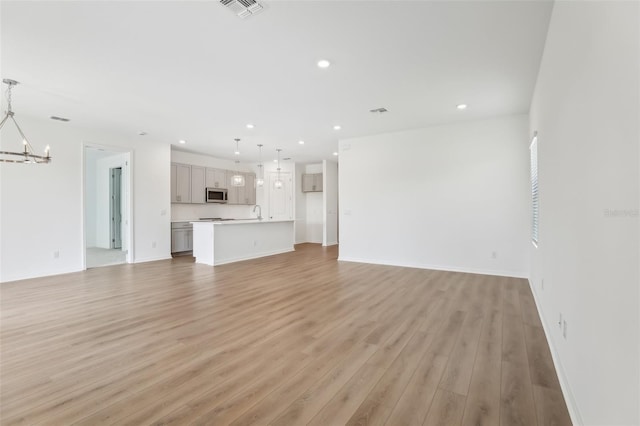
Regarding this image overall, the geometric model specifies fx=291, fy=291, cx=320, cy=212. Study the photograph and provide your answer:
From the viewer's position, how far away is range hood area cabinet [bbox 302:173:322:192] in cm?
1057

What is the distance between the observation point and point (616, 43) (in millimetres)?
1140

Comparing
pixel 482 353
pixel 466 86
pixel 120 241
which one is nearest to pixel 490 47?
pixel 466 86

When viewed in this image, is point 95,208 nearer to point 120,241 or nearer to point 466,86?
point 120,241

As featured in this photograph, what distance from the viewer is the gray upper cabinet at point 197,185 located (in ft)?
28.0

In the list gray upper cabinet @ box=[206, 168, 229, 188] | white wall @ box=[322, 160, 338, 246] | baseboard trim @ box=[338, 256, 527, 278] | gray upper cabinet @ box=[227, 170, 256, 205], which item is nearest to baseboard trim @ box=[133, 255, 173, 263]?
gray upper cabinet @ box=[206, 168, 229, 188]

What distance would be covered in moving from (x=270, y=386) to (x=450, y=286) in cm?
347

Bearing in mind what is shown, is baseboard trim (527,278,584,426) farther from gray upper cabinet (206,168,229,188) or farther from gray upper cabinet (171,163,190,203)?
gray upper cabinet (206,168,229,188)

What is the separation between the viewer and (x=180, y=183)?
8188mm

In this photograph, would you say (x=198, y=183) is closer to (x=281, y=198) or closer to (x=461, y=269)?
(x=281, y=198)

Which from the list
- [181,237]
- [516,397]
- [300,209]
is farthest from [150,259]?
[516,397]

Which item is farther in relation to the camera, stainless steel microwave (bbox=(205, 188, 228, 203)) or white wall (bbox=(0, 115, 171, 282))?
stainless steel microwave (bbox=(205, 188, 228, 203))

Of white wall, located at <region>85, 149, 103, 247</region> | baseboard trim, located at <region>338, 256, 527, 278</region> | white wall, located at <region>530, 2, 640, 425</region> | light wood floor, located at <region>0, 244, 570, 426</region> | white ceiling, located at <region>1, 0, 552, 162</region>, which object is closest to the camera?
white wall, located at <region>530, 2, 640, 425</region>

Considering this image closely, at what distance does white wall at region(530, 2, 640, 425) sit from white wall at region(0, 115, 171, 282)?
7355mm

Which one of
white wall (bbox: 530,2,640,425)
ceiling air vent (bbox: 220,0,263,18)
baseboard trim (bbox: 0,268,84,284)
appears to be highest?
ceiling air vent (bbox: 220,0,263,18)
